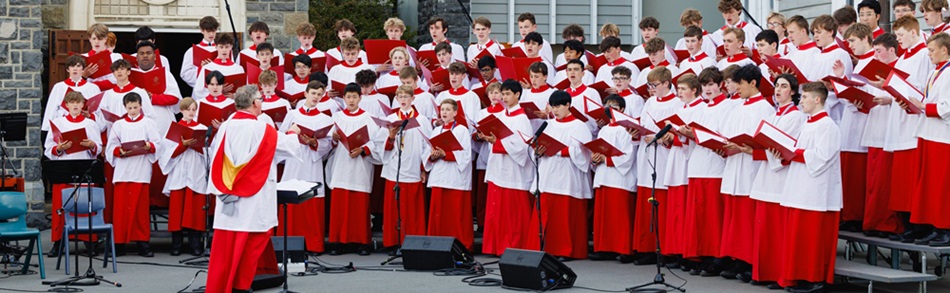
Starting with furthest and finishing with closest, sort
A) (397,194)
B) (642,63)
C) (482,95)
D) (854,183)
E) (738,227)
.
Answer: (642,63)
(482,95)
(397,194)
(854,183)
(738,227)

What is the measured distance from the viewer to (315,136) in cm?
1202

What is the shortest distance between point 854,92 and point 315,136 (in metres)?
5.05

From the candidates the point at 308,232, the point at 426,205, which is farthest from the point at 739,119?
the point at 308,232

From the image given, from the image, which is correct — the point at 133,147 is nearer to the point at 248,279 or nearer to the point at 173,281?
the point at 173,281

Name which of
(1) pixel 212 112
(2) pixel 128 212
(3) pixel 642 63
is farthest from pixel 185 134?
(3) pixel 642 63

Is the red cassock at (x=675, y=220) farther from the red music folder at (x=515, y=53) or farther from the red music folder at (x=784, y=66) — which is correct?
the red music folder at (x=515, y=53)

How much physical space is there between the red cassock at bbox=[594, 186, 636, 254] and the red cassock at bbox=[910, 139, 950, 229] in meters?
2.82

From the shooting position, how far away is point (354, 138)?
39.4 feet

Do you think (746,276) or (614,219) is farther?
(614,219)

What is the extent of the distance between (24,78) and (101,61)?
2035 millimetres

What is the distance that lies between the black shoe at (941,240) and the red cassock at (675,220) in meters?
2.16

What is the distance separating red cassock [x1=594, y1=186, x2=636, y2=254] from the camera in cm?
1159

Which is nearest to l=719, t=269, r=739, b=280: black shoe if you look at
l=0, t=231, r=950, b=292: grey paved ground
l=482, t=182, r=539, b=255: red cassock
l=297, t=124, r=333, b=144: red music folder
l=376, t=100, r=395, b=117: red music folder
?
l=0, t=231, r=950, b=292: grey paved ground

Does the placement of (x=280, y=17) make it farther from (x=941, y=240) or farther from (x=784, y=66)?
(x=941, y=240)
